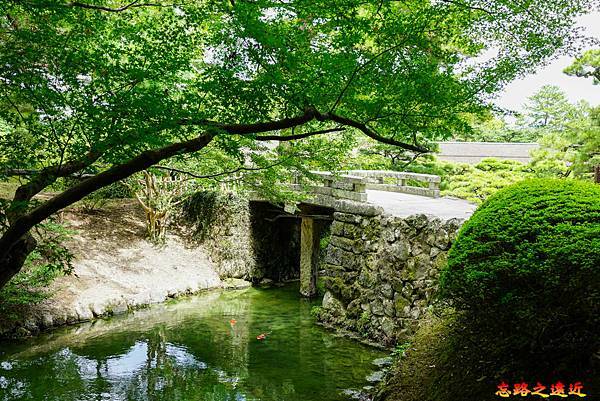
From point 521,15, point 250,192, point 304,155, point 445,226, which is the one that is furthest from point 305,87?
point 250,192

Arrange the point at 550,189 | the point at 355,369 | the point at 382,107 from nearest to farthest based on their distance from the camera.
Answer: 1. the point at 550,189
2. the point at 382,107
3. the point at 355,369

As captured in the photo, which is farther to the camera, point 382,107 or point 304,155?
point 304,155

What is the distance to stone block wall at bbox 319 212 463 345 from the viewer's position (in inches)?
324

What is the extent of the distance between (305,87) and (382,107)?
79cm

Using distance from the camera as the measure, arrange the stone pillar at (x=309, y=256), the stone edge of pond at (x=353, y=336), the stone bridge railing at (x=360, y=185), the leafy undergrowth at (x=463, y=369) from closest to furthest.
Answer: the leafy undergrowth at (x=463, y=369) → the stone edge of pond at (x=353, y=336) → the stone bridge railing at (x=360, y=185) → the stone pillar at (x=309, y=256)

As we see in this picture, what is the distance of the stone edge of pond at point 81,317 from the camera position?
28.9ft

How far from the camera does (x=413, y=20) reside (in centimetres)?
405

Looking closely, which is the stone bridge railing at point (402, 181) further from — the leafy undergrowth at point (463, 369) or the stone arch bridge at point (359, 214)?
the leafy undergrowth at point (463, 369)

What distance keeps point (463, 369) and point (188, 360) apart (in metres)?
5.47

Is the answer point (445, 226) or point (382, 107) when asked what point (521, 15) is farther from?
point (445, 226)

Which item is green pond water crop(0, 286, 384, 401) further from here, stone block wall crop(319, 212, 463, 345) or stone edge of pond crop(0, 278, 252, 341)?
stone block wall crop(319, 212, 463, 345)

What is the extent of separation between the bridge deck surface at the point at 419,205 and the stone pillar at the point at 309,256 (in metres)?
1.76

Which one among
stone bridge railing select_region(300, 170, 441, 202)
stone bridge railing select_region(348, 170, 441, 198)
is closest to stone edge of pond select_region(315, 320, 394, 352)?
stone bridge railing select_region(300, 170, 441, 202)

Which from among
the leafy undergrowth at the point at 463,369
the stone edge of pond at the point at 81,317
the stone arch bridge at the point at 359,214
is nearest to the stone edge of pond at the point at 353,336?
the stone arch bridge at the point at 359,214
